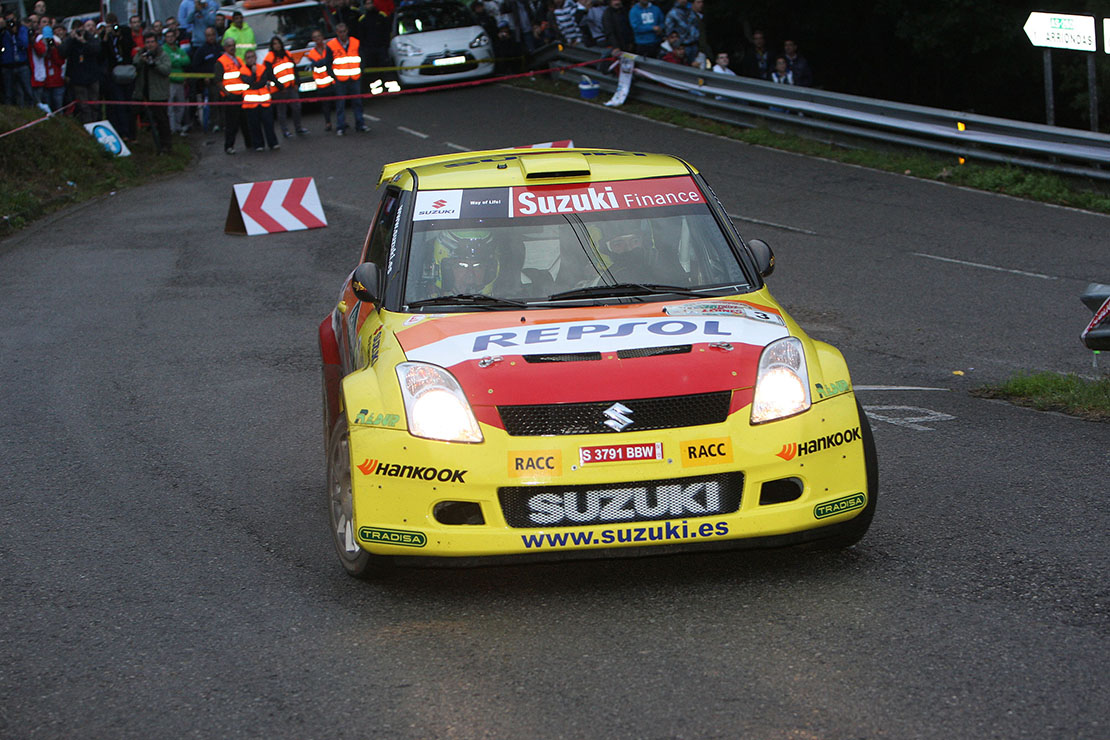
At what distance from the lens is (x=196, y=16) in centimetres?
2853

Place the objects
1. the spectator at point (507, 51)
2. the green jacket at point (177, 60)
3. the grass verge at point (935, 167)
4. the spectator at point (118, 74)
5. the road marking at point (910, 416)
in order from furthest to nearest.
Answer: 1. the spectator at point (507, 51)
2. the green jacket at point (177, 60)
3. the spectator at point (118, 74)
4. the grass verge at point (935, 167)
5. the road marking at point (910, 416)

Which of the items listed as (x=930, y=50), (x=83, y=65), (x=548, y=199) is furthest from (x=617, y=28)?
(x=548, y=199)

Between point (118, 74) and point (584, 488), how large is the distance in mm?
20737

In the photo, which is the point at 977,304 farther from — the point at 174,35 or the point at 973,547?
the point at 174,35

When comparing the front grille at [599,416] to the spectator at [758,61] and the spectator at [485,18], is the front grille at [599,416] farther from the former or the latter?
the spectator at [485,18]

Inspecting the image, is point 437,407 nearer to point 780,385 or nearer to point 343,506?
point 343,506

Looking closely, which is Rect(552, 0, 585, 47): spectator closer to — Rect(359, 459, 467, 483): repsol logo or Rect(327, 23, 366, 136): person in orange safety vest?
Rect(327, 23, 366, 136): person in orange safety vest

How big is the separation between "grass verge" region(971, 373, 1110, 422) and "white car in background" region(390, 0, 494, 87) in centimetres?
2147

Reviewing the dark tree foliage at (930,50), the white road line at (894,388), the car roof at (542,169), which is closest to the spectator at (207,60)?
the dark tree foliage at (930,50)

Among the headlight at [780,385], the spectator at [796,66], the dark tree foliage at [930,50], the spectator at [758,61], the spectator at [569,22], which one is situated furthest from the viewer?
the dark tree foliage at [930,50]

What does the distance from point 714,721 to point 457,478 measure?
1.48 m

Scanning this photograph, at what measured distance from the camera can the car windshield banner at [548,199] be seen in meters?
6.60

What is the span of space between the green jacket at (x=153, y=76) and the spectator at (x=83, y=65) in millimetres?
872

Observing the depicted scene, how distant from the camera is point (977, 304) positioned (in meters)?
12.3
